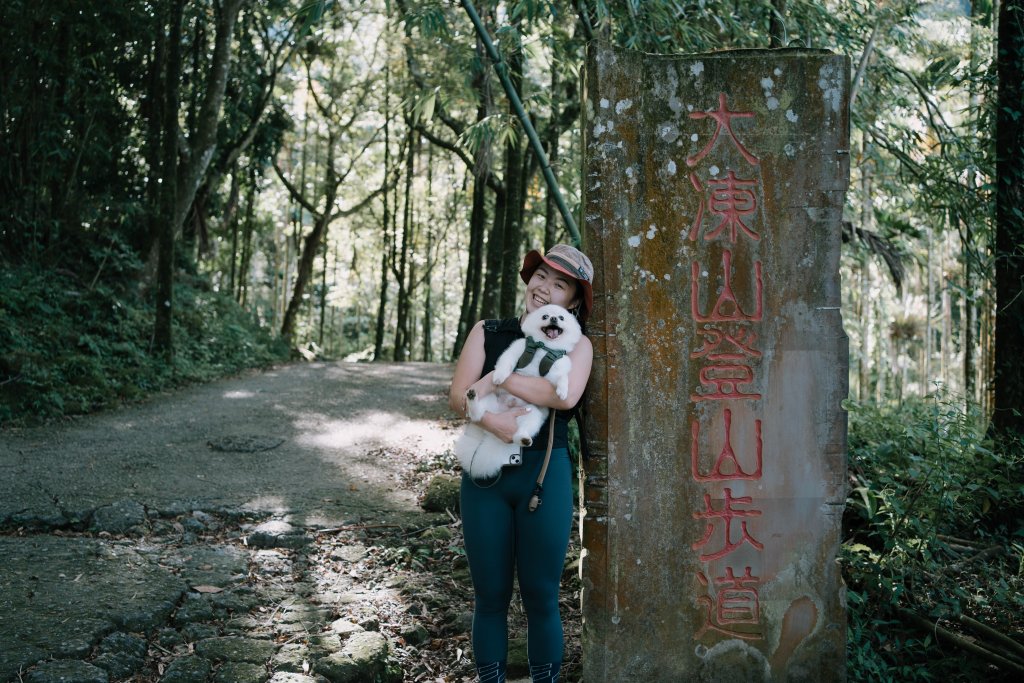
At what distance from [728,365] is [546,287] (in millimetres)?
899

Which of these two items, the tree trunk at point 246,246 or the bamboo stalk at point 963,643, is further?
the tree trunk at point 246,246

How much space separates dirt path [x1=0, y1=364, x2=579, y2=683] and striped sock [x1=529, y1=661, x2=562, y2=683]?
81cm

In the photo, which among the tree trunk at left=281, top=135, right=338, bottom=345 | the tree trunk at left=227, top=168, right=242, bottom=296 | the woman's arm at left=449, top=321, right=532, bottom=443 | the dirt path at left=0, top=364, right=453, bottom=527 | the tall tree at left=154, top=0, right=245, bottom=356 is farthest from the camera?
the tree trunk at left=281, top=135, right=338, bottom=345

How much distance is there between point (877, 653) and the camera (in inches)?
134

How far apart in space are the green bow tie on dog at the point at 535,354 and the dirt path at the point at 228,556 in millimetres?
1617

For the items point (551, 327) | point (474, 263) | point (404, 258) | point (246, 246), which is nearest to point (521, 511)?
point (551, 327)

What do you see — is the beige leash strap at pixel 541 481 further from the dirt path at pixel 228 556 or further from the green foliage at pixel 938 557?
the green foliage at pixel 938 557

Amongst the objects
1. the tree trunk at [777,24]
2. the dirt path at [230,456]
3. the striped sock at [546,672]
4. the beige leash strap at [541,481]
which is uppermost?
the tree trunk at [777,24]

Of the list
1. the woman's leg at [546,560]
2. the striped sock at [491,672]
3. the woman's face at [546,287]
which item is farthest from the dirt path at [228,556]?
the woman's face at [546,287]

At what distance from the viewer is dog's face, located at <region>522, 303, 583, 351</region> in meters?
2.70

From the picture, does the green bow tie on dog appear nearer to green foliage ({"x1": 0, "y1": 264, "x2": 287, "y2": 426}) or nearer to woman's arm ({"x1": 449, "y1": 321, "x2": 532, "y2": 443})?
woman's arm ({"x1": 449, "y1": 321, "x2": 532, "y2": 443})

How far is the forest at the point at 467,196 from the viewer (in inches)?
145

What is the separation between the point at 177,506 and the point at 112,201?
27.4 feet

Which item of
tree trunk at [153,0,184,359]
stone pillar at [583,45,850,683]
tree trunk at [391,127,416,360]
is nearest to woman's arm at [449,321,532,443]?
stone pillar at [583,45,850,683]
